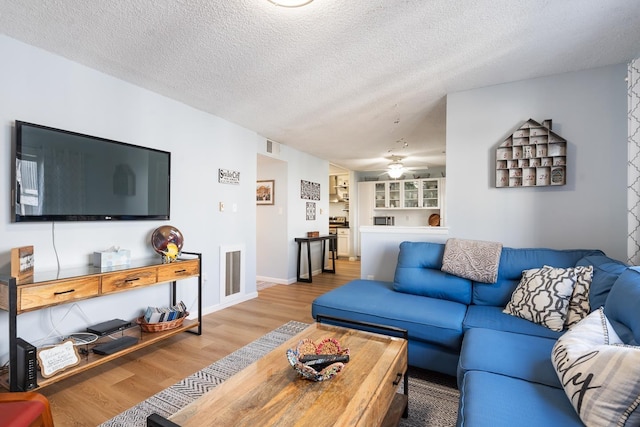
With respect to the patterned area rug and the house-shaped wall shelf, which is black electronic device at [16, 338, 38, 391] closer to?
the patterned area rug

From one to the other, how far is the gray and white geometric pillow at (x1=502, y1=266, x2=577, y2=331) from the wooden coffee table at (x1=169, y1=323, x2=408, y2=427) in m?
1.07

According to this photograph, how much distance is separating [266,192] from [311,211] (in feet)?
3.31

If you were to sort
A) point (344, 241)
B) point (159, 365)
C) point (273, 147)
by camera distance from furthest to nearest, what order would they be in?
point (344, 241), point (273, 147), point (159, 365)

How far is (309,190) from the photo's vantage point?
5656mm

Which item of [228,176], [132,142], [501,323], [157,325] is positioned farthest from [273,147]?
[501,323]

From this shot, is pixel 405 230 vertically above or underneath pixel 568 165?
underneath

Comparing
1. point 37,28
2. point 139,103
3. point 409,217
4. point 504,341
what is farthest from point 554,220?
point 409,217

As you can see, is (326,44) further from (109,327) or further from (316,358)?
(109,327)

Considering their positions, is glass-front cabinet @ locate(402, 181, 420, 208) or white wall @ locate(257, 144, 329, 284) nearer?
white wall @ locate(257, 144, 329, 284)

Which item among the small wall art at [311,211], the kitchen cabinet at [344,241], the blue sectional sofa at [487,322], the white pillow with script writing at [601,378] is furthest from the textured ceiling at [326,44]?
the kitchen cabinet at [344,241]

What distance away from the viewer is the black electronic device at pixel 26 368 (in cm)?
172

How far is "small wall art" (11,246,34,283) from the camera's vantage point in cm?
178

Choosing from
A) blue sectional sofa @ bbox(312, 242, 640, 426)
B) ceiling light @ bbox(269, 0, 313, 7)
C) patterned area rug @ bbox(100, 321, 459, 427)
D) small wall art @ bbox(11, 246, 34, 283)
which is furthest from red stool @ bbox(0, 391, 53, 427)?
ceiling light @ bbox(269, 0, 313, 7)

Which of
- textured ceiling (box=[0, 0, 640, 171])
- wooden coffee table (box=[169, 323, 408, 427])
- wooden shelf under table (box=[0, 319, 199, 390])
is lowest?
wooden shelf under table (box=[0, 319, 199, 390])
